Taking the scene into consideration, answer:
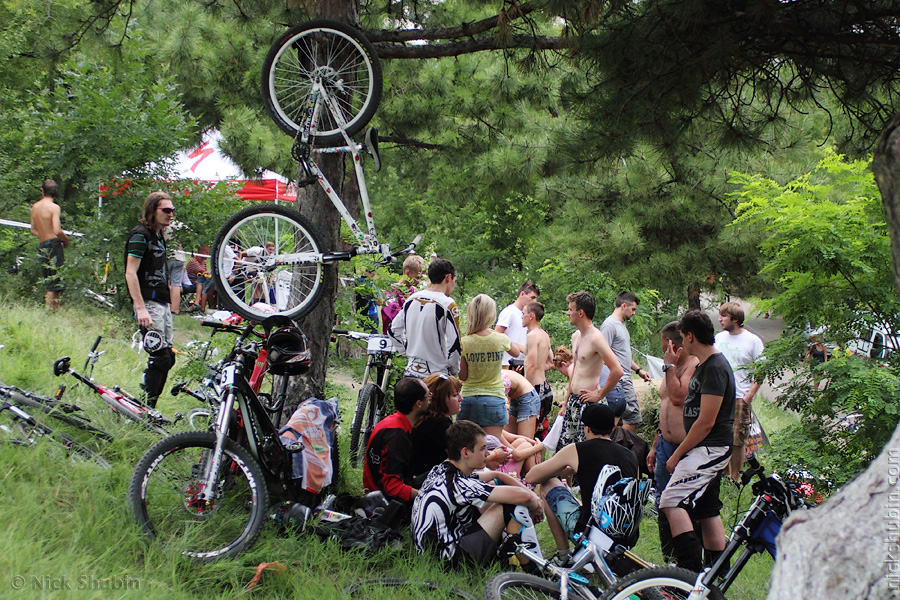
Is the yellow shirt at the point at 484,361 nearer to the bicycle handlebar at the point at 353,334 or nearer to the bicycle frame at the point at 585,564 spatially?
the bicycle handlebar at the point at 353,334

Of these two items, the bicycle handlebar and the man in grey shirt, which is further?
the man in grey shirt

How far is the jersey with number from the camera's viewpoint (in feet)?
16.8

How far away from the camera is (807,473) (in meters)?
4.40

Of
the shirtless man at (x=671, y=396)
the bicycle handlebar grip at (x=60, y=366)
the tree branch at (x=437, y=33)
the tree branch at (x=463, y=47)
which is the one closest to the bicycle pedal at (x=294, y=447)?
the bicycle handlebar grip at (x=60, y=366)

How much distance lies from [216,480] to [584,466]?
1.97 m

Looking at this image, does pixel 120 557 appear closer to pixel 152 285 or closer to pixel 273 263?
pixel 273 263

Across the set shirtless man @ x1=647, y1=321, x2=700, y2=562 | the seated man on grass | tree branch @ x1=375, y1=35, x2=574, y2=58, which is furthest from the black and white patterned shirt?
tree branch @ x1=375, y1=35, x2=574, y2=58

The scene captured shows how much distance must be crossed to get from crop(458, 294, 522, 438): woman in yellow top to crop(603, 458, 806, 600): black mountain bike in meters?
2.40

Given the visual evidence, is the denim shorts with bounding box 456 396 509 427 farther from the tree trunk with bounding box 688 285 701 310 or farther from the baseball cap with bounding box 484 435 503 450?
the tree trunk with bounding box 688 285 701 310

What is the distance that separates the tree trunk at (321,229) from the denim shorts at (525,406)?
68.4 inches

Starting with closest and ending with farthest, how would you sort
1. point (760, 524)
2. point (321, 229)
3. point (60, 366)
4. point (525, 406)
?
point (760, 524) < point (60, 366) < point (321, 229) < point (525, 406)

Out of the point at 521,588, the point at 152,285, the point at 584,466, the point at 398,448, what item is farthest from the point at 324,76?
the point at 521,588

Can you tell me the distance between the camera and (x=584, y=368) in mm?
5633

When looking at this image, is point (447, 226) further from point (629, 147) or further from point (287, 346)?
point (287, 346)
